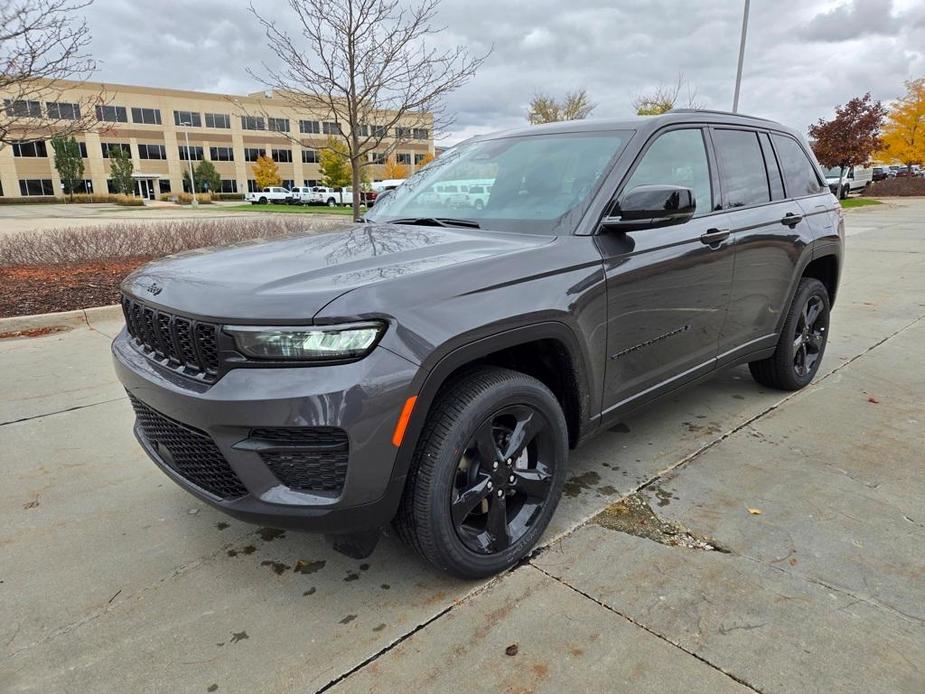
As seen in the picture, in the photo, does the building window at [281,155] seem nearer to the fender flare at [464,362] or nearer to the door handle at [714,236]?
the door handle at [714,236]

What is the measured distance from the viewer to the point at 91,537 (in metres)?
2.82

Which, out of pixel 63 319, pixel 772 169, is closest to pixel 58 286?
pixel 63 319

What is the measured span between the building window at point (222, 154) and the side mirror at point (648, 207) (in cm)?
8294

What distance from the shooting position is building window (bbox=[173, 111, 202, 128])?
73.2 metres

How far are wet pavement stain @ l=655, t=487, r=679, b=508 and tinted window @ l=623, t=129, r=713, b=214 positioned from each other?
1.46m

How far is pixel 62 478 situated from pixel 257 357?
2.13m

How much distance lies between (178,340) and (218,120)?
83881mm

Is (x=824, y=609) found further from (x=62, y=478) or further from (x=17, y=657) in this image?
(x=62, y=478)

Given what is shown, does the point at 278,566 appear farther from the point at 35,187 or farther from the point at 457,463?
the point at 35,187

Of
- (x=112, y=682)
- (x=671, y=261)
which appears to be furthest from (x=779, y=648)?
(x=112, y=682)

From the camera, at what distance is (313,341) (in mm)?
1940

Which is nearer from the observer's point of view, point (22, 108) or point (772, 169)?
point (772, 169)

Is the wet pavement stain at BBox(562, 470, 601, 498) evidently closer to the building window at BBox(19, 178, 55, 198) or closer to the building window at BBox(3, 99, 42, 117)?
the building window at BBox(3, 99, 42, 117)

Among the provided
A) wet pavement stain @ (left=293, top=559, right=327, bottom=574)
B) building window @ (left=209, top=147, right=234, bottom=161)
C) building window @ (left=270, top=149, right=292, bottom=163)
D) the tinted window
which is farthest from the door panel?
building window @ (left=270, top=149, right=292, bottom=163)
